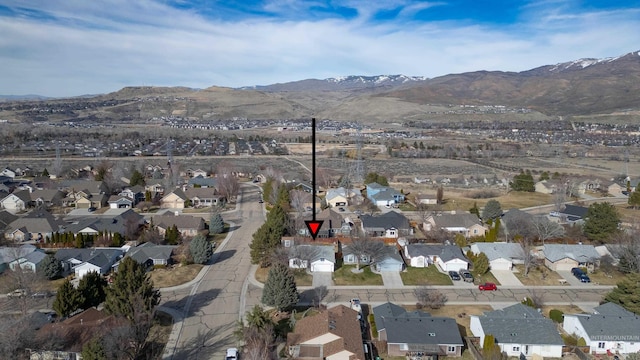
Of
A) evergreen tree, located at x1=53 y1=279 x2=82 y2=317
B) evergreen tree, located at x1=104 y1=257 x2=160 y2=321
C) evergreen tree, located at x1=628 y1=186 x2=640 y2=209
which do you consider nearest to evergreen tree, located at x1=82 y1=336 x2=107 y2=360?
evergreen tree, located at x1=104 y1=257 x2=160 y2=321

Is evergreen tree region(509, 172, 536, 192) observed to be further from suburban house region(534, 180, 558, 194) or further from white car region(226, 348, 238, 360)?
white car region(226, 348, 238, 360)

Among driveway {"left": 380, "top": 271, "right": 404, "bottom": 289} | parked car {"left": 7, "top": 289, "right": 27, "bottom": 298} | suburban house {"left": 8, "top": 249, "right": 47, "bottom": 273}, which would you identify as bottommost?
driveway {"left": 380, "top": 271, "right": 404, "bottom": 289}

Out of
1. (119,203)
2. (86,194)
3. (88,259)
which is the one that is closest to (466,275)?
(88,259)

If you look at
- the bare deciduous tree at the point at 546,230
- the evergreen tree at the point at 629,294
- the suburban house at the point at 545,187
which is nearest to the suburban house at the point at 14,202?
the bare deciduous tree at the point at 546,230

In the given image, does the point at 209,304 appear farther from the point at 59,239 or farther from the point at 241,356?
the point at 59,239

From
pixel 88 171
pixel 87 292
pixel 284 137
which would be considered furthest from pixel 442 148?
pixel 87 292

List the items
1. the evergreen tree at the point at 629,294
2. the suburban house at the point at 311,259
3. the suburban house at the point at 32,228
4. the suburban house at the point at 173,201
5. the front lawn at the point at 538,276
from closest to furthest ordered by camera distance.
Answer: the evergreen tree at the point at 629,294, the front lawn at the point at 538,276, the suburban house at the point at 311,259, the suburban house at the point at 32,228, the suburban house at the point at 173,201

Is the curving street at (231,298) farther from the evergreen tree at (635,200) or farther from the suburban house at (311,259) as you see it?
the evergreen tree at (635,200)
